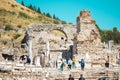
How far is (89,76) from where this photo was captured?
2597cm

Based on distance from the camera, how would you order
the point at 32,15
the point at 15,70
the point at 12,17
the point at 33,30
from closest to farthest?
the point at 15,70 < the point at 33,30 < the point at 12,17 < the point at 32,15

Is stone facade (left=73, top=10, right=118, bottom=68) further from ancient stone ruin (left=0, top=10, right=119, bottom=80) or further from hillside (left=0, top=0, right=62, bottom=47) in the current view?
hillside (left=0, top=0, right=62, bottom=47)

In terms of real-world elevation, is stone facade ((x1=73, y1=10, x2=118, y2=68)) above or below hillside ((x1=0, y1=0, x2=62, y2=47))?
below

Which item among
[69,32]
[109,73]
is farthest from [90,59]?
[69,32]

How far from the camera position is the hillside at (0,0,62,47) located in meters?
76.7

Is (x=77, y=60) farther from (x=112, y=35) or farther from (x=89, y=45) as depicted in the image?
(x=112, y=35)

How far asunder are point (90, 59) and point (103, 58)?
1210mm

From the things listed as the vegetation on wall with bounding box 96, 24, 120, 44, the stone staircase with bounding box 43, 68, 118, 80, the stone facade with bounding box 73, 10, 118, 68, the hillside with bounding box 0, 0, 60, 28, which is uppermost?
the hillside with bounding box 0, 0, 60, 28

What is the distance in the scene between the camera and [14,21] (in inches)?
3654

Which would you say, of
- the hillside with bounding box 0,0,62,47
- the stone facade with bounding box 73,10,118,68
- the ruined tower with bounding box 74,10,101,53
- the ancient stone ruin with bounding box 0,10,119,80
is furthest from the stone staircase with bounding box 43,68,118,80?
the hillside with bounding box 0,0,62,47

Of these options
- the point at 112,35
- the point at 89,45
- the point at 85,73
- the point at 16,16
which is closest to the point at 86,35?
the point at 89,45

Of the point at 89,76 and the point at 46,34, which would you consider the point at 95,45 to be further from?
the point at 46,34

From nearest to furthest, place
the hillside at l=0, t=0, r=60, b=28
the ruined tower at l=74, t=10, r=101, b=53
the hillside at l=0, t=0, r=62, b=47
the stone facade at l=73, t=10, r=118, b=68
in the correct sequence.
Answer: the stone facade at l=73, t=10, r=118, b=68 → the ruined tower at l=74, t=10, r=101, b=53 → the hillside at l=0, t=0, r=62, b=47 → the hillside at l=0, t=0, r=60, b=28

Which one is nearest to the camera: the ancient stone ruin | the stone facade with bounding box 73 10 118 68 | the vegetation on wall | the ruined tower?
the ancient stone ruin
